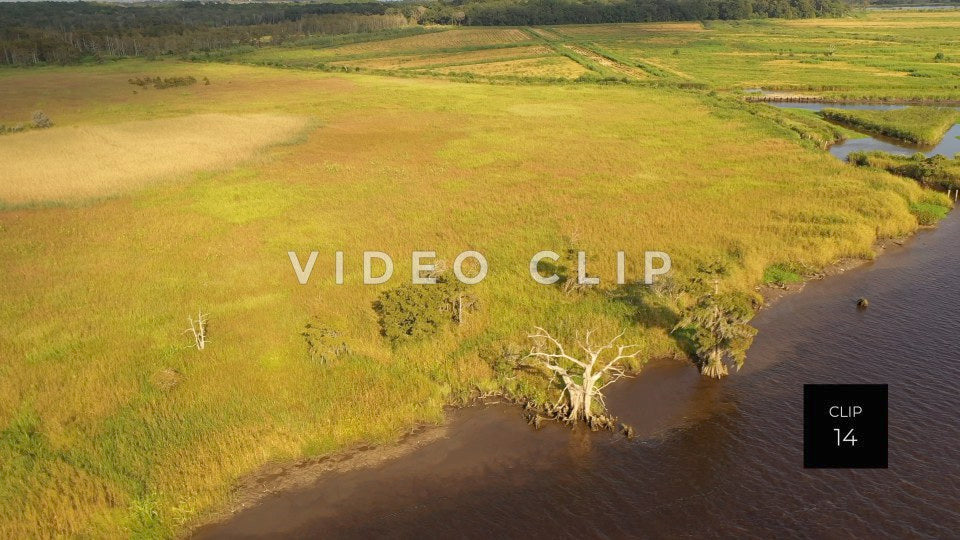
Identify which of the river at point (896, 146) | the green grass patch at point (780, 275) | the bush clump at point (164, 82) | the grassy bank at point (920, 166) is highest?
the bush clump at point (164, 82)

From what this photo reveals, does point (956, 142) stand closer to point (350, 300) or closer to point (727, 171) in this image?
point (727, 171)

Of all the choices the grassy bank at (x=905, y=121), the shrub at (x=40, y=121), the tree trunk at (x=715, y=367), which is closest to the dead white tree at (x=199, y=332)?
the tree trunk at (x=715, y=367)

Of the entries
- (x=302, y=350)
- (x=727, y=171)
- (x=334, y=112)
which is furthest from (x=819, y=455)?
(x=334, y=112)

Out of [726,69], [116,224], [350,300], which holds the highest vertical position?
[726,69]

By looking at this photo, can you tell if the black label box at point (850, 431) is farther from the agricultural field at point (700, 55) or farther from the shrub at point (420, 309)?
the agricultural field at point (700, 55)

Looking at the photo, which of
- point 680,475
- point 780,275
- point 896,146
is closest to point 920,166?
point 896,146

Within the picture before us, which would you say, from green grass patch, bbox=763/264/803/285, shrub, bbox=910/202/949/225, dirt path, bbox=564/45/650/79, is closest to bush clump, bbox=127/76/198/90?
dirt path, bbox=564/45/650/79

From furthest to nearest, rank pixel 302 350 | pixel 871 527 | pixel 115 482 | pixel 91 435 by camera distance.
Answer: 1. pixel 302 350
2. pixel 91 435
3. pixel 115 482
4. pixel 871 527
